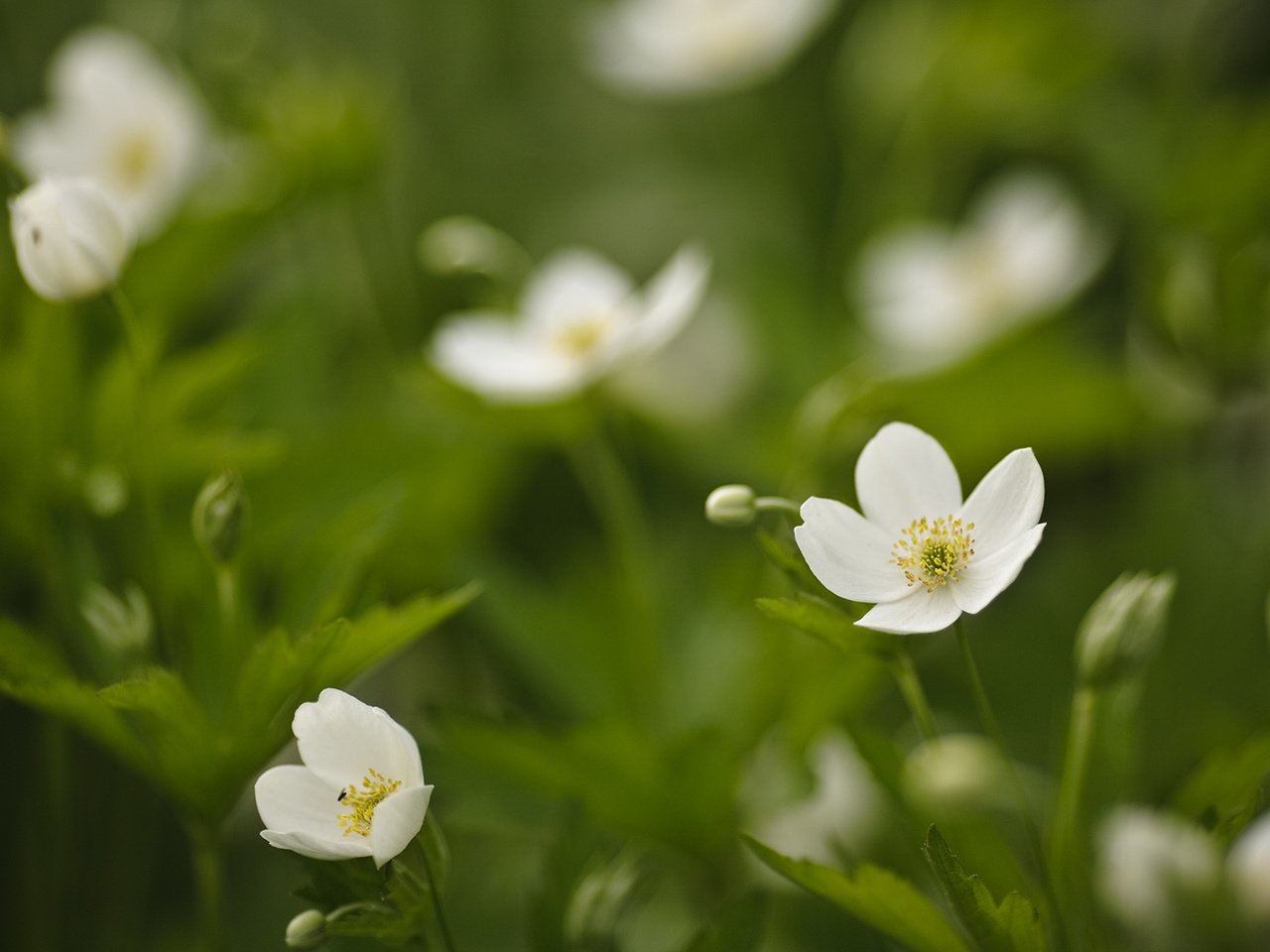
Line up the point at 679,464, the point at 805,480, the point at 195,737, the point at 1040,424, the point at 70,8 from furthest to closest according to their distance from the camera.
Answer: the point at 70,8 → the point at 679,464 → the point at 1040,424 → the point at 805,480 → the point at 195,737

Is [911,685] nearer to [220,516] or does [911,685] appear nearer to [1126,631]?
[1126,631]

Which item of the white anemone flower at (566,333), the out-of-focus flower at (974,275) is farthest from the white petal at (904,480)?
the out-of-focus flower at (974,275)

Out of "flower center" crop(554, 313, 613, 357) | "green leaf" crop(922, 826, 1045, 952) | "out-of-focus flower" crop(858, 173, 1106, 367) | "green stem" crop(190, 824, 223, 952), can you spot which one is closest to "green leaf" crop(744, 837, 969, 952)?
"green leaf" crop(922, 826, 1045, 952)

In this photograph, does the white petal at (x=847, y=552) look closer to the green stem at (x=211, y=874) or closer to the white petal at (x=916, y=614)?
the white petal at (x=916, y=614)

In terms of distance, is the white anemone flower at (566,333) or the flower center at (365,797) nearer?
the flower center at (365,797)

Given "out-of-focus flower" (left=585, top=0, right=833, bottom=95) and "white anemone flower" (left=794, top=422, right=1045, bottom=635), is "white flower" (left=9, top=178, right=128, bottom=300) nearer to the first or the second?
"white anemone flower" (left=794, top=422, right=1045, bottom=635)

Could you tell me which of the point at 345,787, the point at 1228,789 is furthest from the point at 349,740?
the point at 1228,789

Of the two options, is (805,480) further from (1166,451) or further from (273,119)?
(273,119)

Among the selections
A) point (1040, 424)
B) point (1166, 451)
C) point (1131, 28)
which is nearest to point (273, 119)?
point (1040, 424)
